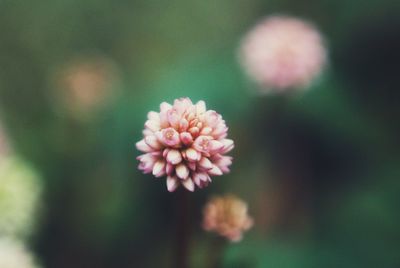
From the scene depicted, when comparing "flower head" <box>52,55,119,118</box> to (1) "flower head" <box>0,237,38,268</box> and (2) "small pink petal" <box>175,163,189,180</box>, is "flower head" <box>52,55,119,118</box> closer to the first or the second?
(1) "flower head" <box>0,237,38,268</box>

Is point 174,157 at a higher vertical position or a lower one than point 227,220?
lower

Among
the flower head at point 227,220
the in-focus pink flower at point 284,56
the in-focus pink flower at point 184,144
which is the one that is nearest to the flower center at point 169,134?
the in-focus pink flower at point 184,144

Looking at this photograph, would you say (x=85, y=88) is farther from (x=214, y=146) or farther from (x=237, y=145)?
(x=214, y=146)

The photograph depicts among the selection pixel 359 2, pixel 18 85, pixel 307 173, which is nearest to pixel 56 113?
pixel 18 85

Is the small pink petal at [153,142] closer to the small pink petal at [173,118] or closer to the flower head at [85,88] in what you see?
the small pink petal at [173,118]

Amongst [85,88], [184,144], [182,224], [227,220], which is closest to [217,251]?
[227,220]

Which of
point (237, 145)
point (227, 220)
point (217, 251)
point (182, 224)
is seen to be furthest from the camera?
point (237, 145)

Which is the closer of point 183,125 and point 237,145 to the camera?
point 183,125

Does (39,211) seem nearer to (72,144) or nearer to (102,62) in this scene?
(72,144)
